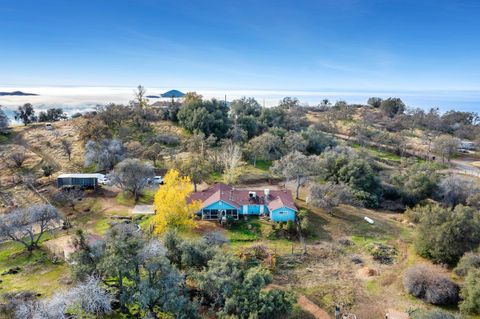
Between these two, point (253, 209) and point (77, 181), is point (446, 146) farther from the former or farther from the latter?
point (77, 181)

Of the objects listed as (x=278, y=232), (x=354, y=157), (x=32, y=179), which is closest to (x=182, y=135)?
(x=32, y=179)

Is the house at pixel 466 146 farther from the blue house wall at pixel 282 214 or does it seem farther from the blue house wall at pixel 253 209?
the blue house wall at pixel 253 209

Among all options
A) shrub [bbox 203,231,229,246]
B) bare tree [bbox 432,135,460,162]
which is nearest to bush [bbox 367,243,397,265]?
shrub [bbox 203,231,229,246]

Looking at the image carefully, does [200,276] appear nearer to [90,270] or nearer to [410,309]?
[90,270]

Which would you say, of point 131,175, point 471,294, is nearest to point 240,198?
point 131,175

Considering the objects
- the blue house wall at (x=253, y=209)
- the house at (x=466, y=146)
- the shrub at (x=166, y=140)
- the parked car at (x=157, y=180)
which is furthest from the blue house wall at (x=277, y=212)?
the house at (x=466, y=146)
